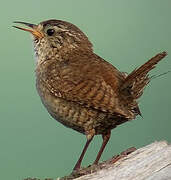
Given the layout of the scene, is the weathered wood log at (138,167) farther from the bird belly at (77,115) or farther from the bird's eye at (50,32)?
the bird's eye at (50,32)

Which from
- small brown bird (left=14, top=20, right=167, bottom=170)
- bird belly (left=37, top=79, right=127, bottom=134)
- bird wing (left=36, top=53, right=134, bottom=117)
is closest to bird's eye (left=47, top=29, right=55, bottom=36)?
small brown bird (left=14, top=20, right=167, bottom=170)

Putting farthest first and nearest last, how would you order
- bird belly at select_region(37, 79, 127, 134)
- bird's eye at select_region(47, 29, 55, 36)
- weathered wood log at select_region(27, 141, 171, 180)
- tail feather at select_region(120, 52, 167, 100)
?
1. bird's eye at select_region(47, 29, 55, 36)
2. bird belly at select_region(37, 79, 127, 134)
3. tail feather at select_region(120, 52, 167, 100)
4. weathered wood log at select_region(27, 141, 171, 180)

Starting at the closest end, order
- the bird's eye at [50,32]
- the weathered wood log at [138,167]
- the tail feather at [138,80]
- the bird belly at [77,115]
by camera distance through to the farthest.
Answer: the weathered wood log at [138,167]
the tail feather at [138,80]
the bird belly at [77,115]
the bird's eye at [50,32]

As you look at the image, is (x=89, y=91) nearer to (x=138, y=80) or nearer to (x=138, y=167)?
(x=138, y=80)

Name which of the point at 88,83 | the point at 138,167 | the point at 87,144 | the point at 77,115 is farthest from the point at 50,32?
the point at 138,167

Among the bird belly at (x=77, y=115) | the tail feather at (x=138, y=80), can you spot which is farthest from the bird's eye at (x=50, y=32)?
the tail feather at (x=138, y=80)

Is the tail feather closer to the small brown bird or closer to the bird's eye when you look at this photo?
the small brown bird
